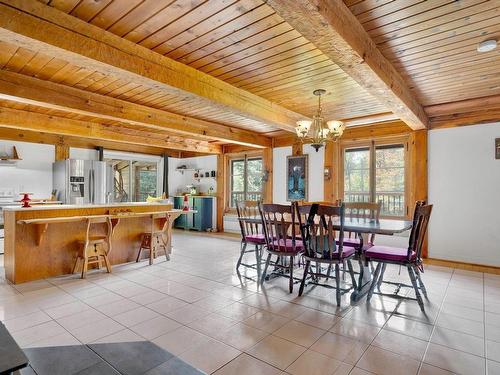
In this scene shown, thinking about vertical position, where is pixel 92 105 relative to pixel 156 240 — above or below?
above

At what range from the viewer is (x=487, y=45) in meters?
2.55

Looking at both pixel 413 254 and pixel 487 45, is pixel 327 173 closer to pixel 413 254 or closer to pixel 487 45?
pixel 413 254

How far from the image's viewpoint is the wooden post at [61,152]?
671cm

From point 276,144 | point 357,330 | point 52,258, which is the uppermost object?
point 276,144

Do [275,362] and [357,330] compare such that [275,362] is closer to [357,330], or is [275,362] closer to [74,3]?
[357,330]

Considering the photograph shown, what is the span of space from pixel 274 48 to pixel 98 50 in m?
1.49

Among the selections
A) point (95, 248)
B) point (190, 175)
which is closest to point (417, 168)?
point (95, 248)

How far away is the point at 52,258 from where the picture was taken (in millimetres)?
3955

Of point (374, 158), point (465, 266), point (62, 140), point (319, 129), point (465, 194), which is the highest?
point (62, 140)

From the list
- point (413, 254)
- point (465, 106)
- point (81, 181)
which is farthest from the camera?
point (81, 181)

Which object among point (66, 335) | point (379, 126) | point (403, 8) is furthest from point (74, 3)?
point (379, 126)

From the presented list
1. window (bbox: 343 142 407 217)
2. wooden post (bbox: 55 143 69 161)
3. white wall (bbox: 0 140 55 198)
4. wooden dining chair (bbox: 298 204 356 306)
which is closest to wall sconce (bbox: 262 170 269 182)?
window (bbox: 343 142 407 217)

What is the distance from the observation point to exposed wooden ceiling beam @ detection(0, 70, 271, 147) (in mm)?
3275

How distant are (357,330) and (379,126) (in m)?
4.18
